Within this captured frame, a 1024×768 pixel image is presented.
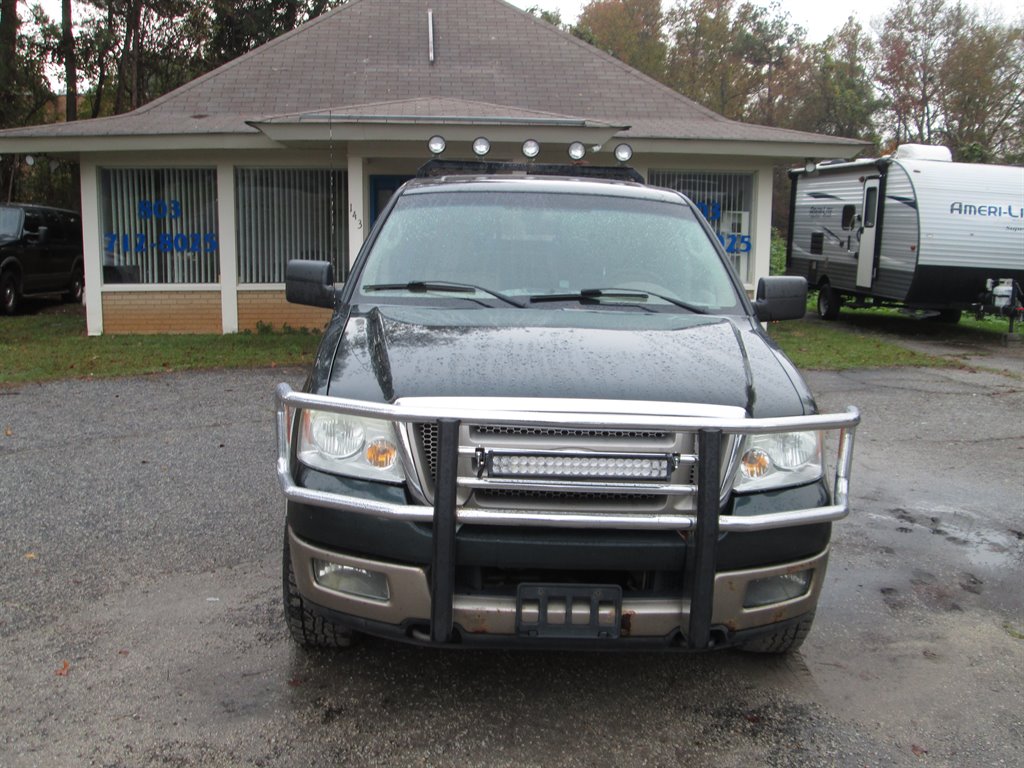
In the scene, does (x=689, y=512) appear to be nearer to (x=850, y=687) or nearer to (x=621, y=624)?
(x=621, y=624)

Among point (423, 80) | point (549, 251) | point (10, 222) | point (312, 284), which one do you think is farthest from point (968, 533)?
point (10, 222)

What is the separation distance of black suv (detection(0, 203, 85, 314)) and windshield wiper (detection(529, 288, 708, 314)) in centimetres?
1580

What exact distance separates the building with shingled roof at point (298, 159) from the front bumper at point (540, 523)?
9.74m

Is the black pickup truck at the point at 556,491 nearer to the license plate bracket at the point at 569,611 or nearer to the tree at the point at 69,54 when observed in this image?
the license plate bracket at the point at 569,611

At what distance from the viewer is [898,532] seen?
5746 millimetres

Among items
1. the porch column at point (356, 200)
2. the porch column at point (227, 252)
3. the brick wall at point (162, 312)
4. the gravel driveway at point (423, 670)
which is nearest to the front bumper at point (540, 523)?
the gravel driveway at point (423, 670)

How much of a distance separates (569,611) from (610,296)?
1698 millimetres

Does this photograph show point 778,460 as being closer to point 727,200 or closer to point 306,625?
point 306,625

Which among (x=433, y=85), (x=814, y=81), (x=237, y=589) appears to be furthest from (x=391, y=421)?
(x=814, y=81)

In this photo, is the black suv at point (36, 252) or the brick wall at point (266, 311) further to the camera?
the black suv at point (36, 252)

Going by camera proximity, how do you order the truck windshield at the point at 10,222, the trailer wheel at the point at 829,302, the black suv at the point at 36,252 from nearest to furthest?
the black suv at the point at 36,252 → the truck windshield at the point at 10,222 → the trailer wheel at the point at 829,302

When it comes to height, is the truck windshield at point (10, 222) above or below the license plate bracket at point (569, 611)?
above

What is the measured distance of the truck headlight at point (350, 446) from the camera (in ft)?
10.1

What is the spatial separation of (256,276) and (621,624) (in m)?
12.6
